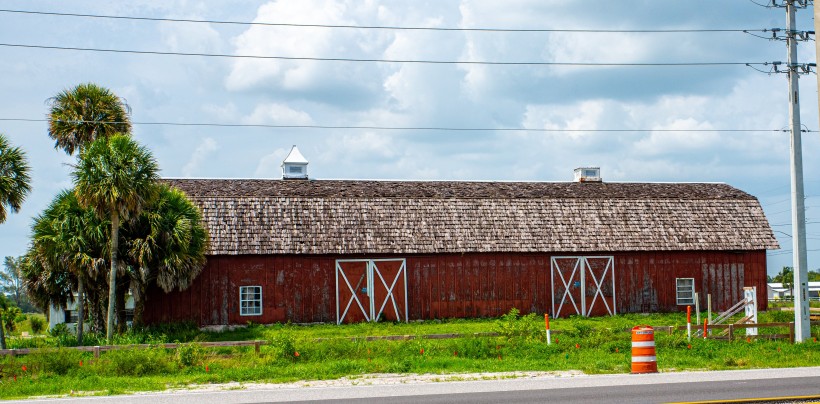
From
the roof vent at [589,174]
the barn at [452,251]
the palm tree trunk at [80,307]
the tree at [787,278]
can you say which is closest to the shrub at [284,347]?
the palm tree trunk at [80,307]

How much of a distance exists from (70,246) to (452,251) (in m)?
12.5

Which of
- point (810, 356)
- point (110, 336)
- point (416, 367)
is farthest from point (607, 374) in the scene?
point (110, 336)

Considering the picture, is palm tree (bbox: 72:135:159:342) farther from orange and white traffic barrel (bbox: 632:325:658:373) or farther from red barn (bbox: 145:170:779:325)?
orange and white traffic barrel (bbox: 632:325:658:373)

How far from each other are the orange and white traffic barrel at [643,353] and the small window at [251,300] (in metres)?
17.0

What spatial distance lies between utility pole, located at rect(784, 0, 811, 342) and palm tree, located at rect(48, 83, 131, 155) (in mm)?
21452

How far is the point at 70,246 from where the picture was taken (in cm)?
2753

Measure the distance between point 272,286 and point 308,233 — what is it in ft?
7.11

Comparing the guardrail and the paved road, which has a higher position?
the guardrail

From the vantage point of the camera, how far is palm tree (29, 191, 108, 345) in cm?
2758

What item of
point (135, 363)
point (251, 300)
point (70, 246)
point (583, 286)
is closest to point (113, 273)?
point (70, 246)

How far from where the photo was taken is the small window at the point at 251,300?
3171 cm

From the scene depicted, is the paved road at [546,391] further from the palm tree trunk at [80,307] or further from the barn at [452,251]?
the barn at [452,251]

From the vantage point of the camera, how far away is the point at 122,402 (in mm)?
14641

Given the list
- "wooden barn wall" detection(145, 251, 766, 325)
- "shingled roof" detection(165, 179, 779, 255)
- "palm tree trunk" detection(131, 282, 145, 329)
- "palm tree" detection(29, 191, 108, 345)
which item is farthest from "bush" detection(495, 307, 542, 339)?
"palm tree" detection(29, 191, 108, 345)
